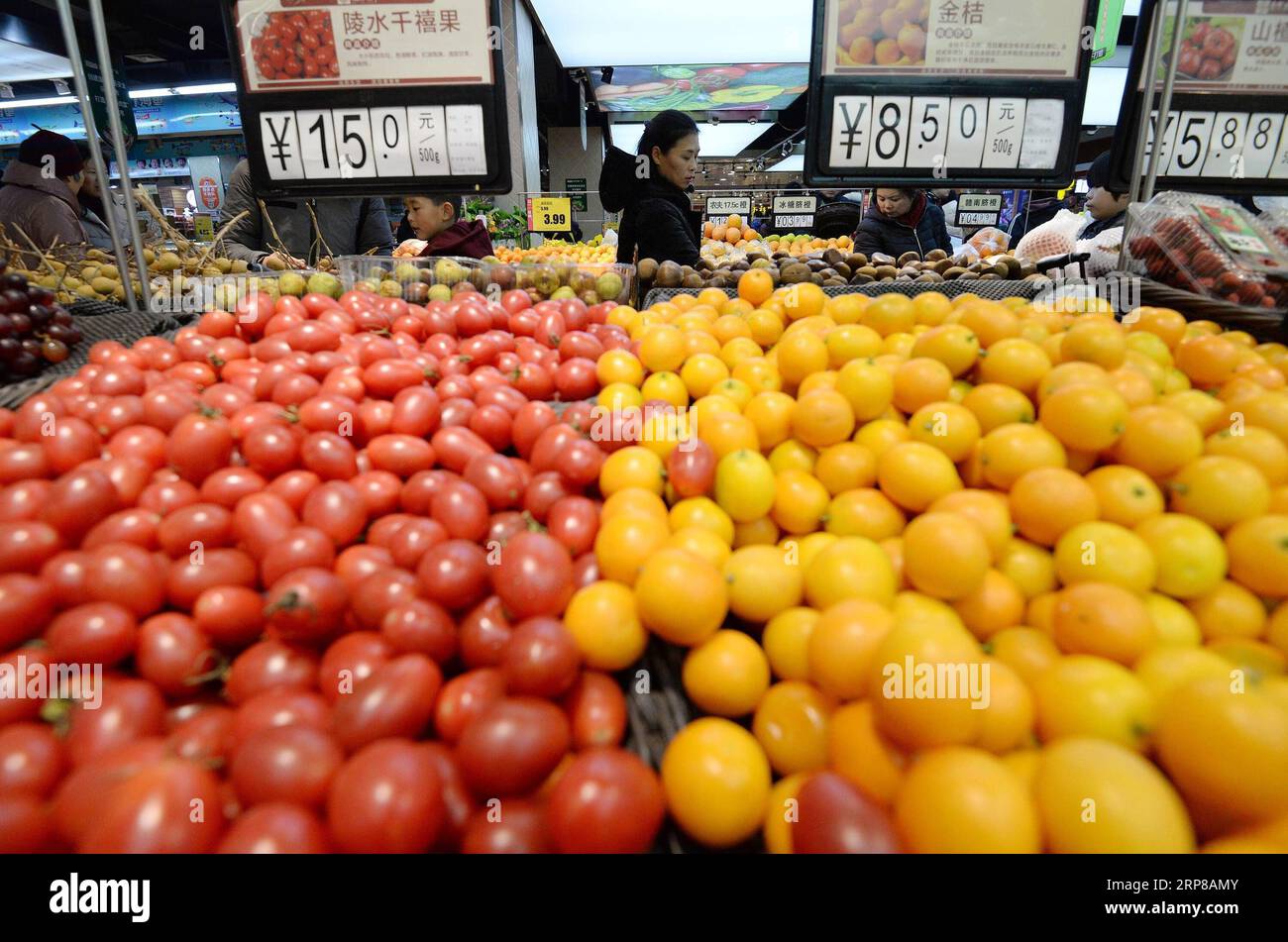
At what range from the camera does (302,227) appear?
441 centimetres

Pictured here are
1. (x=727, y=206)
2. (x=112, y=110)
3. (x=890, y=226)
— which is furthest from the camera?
(x=727, y=206)

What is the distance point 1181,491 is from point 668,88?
11.0 meters

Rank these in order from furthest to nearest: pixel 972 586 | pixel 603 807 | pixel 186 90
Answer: pixel 186 90
pixel 972 586
pixel 603 807

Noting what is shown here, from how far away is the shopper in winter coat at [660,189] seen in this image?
3.59 meters

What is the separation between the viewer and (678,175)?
3.73 m

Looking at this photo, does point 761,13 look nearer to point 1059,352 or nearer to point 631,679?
point 1059,352

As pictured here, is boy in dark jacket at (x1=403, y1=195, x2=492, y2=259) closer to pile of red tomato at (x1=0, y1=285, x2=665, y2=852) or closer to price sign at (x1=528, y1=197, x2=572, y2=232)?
pile of red tomato at (x1=0, y1=285, x2=665, y2=852)

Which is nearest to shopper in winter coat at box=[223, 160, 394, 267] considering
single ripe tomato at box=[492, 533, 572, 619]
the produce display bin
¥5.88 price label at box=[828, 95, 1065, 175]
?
the produce display bin

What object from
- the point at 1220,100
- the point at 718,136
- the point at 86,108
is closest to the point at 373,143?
the point at 86,108

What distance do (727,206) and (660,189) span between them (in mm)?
5610

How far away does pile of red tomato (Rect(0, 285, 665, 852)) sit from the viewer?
69cm

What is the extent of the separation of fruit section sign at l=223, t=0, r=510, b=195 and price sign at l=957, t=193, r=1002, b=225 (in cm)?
697

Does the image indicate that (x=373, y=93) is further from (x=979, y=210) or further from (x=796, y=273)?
(x=979, y=210)
